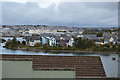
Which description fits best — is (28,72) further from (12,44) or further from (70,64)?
(12,44)

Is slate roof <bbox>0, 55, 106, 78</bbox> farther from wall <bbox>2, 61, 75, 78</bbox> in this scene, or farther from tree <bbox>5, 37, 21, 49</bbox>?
tree <bbox>5, 37, 21, 49</bbox>

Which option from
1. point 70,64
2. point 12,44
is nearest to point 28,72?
point 70,64

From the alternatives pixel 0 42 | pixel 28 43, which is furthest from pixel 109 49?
pixel 0 42

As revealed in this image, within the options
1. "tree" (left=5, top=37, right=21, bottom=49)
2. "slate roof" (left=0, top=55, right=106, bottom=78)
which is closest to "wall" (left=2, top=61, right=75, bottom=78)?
"slate roof" (left=0, top=55, right=106, bottom=78)

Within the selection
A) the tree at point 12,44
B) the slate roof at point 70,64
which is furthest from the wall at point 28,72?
the tree at point 12,44

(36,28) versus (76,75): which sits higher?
(36,28)

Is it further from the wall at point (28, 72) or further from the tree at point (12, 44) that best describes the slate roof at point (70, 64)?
the tree at point (12, 44)

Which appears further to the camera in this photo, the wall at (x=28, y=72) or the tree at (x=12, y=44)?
the tree at (x=12, y=44)

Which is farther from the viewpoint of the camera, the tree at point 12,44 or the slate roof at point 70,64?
the tree at point 12,44

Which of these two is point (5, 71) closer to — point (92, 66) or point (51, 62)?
point (51, 62)
